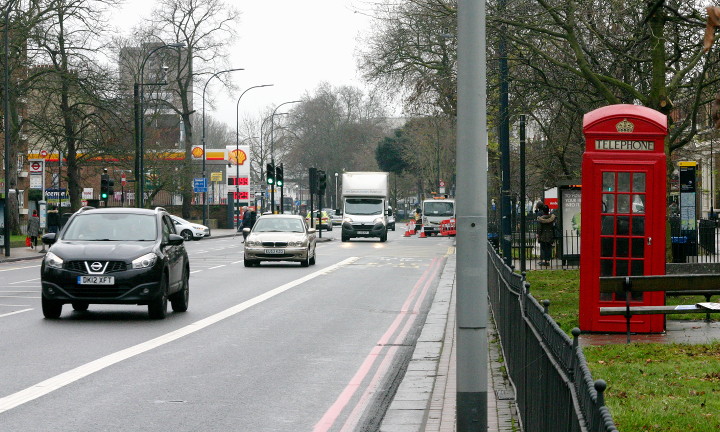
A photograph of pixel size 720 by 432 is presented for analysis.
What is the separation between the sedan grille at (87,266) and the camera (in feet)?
52.3

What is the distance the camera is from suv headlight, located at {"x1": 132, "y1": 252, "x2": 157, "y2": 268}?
635 inches

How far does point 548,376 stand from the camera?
5867mm

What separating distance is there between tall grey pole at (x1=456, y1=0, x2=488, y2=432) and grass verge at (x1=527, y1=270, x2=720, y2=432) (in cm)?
121

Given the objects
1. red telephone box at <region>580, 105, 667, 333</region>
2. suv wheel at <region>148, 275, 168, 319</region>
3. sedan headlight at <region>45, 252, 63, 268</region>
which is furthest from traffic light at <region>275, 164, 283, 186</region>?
red telephone box at <region>580, 105, 667, 333</region>

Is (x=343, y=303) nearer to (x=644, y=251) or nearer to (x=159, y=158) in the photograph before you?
(x=644, y=251)

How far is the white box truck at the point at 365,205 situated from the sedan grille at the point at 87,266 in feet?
130

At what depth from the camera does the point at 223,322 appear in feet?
55.0

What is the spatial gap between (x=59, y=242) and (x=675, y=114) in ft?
98.5

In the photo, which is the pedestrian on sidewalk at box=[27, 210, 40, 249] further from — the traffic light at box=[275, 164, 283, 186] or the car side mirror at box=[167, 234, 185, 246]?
the car side mirror at box=[167, 234, 185, 246]

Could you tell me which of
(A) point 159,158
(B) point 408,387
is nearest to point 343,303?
(B) point 408,387

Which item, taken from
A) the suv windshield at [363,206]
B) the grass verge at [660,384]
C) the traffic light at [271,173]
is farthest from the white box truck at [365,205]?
the grass verge at [660,384]

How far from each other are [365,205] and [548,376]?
168 feet

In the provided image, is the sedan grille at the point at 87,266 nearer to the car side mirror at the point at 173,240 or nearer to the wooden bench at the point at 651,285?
the car side mirror at the point at 173,240

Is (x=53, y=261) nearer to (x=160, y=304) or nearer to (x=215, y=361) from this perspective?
(x=160, y=304)
